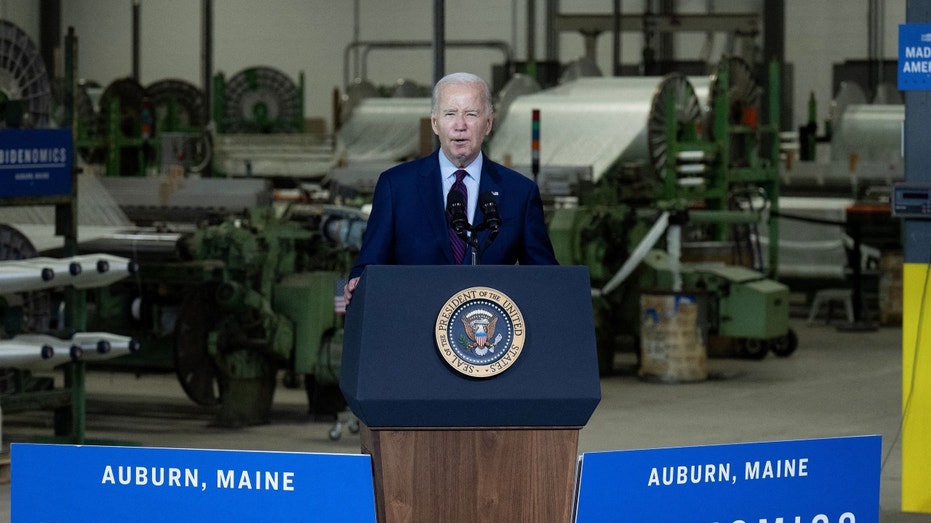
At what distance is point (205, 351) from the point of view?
8.36 m

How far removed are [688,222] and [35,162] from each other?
4673mm

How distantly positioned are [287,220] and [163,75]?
13563mm

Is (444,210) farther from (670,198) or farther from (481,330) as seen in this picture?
(670,198)

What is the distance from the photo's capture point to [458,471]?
3.00 metres

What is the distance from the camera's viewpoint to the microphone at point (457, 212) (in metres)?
3.19

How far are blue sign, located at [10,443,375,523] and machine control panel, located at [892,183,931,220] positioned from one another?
3.26 m

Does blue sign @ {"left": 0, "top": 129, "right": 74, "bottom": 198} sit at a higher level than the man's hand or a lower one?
higher

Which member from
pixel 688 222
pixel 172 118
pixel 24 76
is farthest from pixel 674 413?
pixel 172 118

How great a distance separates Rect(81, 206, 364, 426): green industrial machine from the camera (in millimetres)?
8219

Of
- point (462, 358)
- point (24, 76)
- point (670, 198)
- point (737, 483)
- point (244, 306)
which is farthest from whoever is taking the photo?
point (670, 198)

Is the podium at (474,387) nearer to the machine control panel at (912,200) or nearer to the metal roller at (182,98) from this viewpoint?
the machine control panel at (912,200)

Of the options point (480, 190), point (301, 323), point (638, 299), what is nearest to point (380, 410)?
point (480, 190)

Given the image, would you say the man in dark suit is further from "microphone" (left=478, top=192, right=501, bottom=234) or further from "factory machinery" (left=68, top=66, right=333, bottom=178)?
"factory machinery" (left=68, top=66, right=333, bottom=178)

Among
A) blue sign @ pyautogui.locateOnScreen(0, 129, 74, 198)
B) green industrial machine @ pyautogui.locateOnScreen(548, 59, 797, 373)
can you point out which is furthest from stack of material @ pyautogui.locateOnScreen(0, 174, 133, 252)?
green industrial machine @ pyautogui.locateOnScreen(548, 59, 797, 373)
